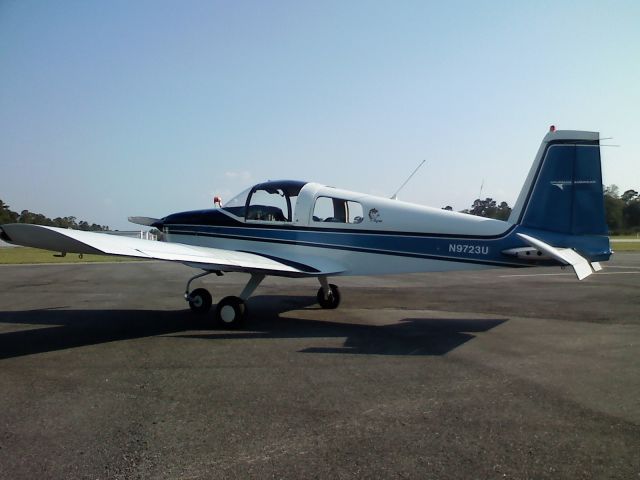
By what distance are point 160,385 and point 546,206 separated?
6632mm

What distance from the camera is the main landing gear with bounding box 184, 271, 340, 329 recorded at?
7.82m

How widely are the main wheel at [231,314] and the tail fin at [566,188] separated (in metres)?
5.00

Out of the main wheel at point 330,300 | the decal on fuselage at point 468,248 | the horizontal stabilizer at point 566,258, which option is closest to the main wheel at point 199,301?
the main wheel at point 330,300

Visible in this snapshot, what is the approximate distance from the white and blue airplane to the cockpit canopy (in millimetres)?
20

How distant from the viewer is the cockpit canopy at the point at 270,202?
9164 millimetres

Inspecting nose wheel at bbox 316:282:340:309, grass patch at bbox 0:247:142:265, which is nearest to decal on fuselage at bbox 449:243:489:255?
nose wheel at bbox 316:282:340:309

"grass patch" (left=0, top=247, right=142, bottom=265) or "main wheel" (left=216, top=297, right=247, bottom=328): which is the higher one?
"main wheel" (left=216, top=297, right=247, bottom=328)

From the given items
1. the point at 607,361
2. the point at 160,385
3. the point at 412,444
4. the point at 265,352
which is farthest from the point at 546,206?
the point at 160,385

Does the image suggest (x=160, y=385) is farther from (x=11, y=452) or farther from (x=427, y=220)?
(x=427, y=220)

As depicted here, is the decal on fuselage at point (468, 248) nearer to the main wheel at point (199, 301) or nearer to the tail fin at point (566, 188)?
the tail fin at point (566, 188)

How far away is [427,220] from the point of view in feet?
26.5

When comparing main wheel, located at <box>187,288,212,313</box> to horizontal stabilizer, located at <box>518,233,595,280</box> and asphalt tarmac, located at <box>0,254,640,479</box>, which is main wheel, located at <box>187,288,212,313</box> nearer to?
asphalt tarmac, located at <box>0,254,640,479</box>

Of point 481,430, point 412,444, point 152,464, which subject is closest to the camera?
point 152,464

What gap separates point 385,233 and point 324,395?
4.40 meters
